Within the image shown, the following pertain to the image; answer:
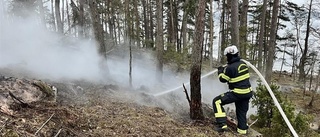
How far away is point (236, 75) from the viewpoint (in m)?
5.96

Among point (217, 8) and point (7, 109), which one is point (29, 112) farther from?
point (217, 8)

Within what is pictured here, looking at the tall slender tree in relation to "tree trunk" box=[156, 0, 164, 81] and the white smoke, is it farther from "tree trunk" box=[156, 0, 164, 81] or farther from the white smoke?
"tree trunk" box=[156, 0, 164, 81]

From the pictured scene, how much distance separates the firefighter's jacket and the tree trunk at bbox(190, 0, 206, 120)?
0.71m

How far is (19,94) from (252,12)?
89.0ft

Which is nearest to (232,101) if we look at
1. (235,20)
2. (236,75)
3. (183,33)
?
(236,75)

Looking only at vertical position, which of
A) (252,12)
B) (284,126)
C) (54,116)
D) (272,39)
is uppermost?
(252,12)

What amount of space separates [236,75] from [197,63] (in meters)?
0.99

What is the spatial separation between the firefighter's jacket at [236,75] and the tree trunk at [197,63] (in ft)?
2.32

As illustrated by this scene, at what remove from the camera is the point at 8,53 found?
14586 millimetres

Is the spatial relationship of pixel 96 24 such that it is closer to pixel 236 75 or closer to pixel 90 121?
pixel 90 121

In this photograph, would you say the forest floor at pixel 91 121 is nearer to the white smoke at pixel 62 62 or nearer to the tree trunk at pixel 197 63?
the tree trunk at pixel 197 63

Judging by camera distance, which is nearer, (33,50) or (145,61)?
(33,50)

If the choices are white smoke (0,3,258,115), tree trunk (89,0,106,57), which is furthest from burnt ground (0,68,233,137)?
white smoke (0,3,258,115)

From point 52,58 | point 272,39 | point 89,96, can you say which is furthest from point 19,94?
point 272,39
